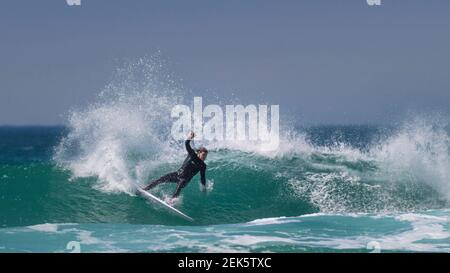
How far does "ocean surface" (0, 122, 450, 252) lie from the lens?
32.8ft

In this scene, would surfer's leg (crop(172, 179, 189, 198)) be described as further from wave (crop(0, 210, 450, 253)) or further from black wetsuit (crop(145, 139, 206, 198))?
wave (crop(0, 210, 450, 253))

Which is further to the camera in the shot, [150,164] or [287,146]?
[287,146]

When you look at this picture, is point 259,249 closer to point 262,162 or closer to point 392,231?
point 392,231

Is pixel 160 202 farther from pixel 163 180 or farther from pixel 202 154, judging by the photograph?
pixel 202 154

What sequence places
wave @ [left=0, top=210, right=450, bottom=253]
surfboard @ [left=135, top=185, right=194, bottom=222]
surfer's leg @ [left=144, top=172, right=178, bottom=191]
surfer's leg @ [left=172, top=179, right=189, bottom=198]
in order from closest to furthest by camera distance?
wave @ [left=0, top=210, right=450, bottom=253]
surfboard @ [left=135, top=185, right=194, bottom=222]
surfer's leg @ [left=172, top=179, right=189, bottom=198]
surfer's leg @ [left=144, top=172, right=178, bottom=191]

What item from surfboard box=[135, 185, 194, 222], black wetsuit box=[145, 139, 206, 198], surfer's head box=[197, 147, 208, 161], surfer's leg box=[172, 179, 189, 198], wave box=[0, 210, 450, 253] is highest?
surfer's head box=[197, 147, 208, 161]

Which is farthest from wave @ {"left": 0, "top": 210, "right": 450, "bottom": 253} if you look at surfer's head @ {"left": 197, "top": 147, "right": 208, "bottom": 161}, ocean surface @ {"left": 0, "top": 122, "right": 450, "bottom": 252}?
surfer's head @ {"left": 197, "top": 147, "right": 208, "bottom": 161}

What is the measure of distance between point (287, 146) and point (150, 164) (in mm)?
4714

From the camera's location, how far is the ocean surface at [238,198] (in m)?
9.98

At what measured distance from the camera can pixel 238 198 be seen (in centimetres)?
1405

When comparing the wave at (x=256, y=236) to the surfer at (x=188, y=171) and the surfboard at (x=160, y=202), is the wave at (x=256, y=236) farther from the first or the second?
the surfer at (x=188, y=171)

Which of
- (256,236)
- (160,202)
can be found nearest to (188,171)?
(160,202)
